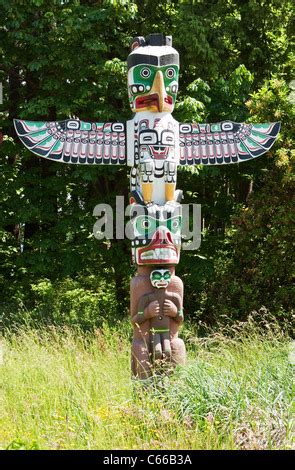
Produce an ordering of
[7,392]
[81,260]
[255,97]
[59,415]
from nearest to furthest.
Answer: [59,415]
[7,392]
[255,97]
[81,260]

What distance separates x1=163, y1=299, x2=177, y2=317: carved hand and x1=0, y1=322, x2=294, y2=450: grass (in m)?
0.65

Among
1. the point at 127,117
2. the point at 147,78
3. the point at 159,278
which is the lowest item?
the point at 159,278

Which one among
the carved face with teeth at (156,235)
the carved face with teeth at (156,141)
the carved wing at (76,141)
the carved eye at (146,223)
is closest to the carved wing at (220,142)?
the carved face with teeth at (156,141)

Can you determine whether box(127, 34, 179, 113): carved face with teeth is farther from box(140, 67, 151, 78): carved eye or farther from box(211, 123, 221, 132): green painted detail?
box(211, 123, 221, 132): green painted detail

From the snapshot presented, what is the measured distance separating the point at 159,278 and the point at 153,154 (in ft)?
4.64

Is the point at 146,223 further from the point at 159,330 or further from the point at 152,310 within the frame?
the point at 159,330

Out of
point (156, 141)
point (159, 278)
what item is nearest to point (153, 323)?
point (159, 278)

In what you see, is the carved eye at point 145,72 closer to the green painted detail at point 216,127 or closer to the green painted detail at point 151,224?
the green painted detail at point 216,127

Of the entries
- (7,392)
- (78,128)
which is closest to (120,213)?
(78,128)

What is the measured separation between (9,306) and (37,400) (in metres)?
6.82

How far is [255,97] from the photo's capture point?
11.0 meters

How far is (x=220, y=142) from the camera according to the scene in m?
→ 7.98

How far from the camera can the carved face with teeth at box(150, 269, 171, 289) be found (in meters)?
7.09
